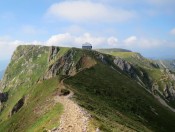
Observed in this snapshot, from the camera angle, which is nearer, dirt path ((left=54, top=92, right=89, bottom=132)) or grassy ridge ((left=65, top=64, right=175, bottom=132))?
dirt path ((left=54, top=92, right=89, bottom=132))

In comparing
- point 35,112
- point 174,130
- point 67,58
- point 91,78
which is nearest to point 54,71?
point 67,58

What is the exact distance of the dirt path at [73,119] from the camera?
4685 cm

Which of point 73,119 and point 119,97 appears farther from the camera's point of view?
point 119,97

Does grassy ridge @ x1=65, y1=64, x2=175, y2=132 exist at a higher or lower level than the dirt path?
lower

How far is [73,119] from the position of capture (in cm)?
5191

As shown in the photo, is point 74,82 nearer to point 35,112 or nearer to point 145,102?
point 35,112

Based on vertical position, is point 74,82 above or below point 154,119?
above

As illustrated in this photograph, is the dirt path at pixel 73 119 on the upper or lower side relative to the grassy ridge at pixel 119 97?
upper

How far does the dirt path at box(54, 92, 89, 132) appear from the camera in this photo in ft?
154

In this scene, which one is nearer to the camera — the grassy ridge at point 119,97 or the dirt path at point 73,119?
the dirt path at point 73,119

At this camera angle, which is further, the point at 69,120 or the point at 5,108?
the point at 5,108

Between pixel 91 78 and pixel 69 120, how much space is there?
66.9 meters

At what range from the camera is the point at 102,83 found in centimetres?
11781

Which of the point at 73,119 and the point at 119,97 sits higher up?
the point at 73,119
